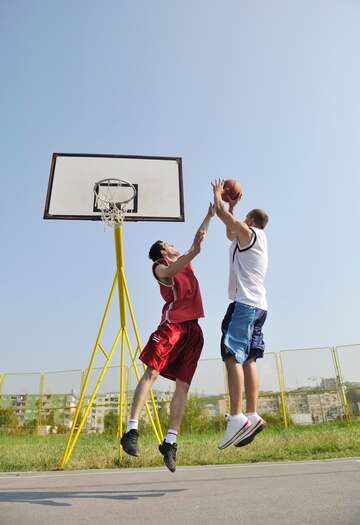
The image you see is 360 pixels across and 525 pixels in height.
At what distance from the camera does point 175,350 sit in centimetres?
360

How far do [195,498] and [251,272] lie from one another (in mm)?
1846

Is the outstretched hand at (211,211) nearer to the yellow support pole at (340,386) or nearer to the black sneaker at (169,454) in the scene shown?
the black sneaker at (169,454)

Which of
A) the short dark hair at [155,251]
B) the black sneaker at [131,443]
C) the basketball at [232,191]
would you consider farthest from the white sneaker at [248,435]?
the basketball at [232,191]

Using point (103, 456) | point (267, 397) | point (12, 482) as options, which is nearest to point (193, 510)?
point (12, 482)

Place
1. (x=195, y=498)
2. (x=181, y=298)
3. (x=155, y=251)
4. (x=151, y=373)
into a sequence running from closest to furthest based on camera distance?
(x=195, y=498) → (x=151, y=373) → (x=181, y=298) → (x=155, y=251)

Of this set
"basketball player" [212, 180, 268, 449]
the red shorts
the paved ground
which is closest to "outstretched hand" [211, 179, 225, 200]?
"basketball player" [212, 180, 268, 449]

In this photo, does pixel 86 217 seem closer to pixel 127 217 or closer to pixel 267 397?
pixel 127 217

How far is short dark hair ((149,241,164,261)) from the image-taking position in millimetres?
4031

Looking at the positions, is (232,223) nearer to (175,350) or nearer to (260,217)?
(260,217)

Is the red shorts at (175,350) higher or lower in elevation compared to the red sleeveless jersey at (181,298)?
lower

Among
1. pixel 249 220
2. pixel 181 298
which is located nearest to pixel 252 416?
pixel 181 298

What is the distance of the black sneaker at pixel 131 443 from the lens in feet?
9.90

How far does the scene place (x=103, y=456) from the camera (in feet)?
18.9

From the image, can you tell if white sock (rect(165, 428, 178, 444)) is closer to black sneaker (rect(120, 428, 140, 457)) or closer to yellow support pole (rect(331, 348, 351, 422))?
black sneaker (rect(120, 428, 140, 457))
